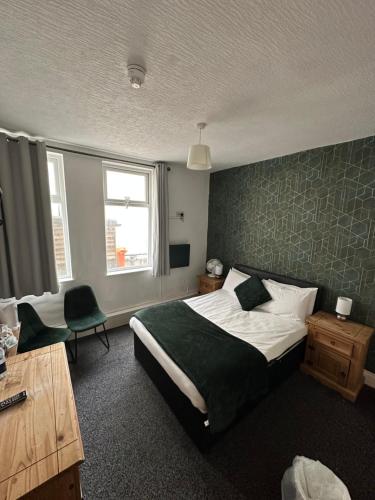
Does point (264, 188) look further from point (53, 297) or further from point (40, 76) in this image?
point (53, 297)

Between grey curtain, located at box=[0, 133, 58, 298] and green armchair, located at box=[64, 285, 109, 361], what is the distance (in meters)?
0.31

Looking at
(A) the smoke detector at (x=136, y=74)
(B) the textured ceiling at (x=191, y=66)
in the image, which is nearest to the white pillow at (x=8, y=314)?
(B) the textured ceiling at (x=191, y=66)

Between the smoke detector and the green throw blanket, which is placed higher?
the smoke detector

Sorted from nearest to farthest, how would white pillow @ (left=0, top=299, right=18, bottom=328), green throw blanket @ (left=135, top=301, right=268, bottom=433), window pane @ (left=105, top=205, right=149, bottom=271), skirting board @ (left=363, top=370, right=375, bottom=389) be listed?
green throw blanket @ (left=135, top=301, right=268, bottom=433) < white pillow @ (left=0, top=299, right=18, bottom=328) < skirting board @ (left=363, top=370, right=375, bottom=389) < window pane @ (left=105, top=205, right=149, bottom=271)

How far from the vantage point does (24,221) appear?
221 centimetres

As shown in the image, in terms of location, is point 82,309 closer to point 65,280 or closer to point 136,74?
point 65,280

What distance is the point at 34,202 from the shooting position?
2.22m

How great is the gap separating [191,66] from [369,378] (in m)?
3.22

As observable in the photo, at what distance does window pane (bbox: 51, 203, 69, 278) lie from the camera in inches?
102

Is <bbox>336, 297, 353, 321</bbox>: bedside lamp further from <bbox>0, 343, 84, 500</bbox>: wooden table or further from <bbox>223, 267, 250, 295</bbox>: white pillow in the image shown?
<bbox>0, 343, 84, 500</bbox>: wooden table

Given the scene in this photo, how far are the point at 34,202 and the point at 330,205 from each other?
11.1ft

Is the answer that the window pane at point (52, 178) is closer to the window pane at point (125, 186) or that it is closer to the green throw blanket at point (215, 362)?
the window pane at point (125, 186)

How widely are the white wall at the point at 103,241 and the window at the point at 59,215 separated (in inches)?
3.0

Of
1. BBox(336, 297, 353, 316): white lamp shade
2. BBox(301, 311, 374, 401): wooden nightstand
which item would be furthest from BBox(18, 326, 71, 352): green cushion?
BBox(336, 297, 353, 316): white lamp shade
